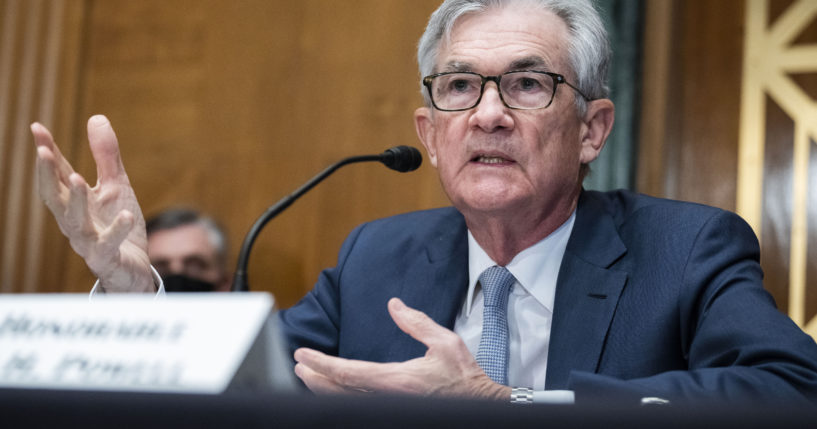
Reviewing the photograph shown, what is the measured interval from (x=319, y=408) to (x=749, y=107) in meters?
2.42

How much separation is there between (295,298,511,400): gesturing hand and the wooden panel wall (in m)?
1.69

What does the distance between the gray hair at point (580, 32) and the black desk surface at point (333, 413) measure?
127cm

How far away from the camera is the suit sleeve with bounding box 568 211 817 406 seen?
1.04m

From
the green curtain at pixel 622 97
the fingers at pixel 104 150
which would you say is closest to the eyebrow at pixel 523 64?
the fingers at pixel 104 150

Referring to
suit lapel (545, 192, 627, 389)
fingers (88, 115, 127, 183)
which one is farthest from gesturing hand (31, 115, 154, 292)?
suit lapel (545, 192, 627, 389)

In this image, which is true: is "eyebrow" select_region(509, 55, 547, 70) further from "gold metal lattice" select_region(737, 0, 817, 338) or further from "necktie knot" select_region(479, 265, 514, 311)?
"gold metal lattice" select_region(737, 0, 817, 338)

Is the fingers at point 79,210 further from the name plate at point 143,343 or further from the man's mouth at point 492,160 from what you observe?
→ the man's mouth at point 492,160

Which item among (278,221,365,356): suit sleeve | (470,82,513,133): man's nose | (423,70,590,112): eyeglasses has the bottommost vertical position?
(278,221,365,356): suit sleeve

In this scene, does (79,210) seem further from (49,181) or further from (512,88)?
(512,88)

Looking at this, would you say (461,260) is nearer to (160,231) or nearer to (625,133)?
(625,133)

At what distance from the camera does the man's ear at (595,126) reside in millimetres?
1688

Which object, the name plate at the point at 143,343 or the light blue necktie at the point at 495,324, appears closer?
the name plate at the point at 143,343

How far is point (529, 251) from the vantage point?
1593mm

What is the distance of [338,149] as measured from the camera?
290cm
